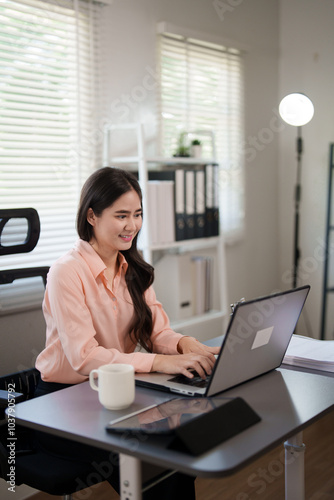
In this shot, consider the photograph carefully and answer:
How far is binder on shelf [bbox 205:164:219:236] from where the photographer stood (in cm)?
312

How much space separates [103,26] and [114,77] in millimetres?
237

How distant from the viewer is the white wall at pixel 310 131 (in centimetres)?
395

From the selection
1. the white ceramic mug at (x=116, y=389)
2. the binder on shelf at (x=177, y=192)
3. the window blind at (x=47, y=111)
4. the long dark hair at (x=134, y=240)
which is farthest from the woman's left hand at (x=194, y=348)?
the binder on shelf at (x=177, y=192)

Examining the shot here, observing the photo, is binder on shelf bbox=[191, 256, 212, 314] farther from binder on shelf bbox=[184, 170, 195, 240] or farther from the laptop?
the laptop

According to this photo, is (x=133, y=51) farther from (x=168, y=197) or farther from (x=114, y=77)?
(x=168, y=197)

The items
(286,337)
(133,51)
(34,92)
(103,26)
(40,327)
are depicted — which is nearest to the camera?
(286,337)

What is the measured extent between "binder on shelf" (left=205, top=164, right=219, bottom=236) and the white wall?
3.72 feet

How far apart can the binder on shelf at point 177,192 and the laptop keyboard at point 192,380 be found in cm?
152

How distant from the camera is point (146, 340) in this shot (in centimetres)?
192

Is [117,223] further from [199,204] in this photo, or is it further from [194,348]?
[199,204]

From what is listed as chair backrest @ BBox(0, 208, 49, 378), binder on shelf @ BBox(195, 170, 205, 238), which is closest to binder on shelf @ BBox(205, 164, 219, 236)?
binder on shelf @ BBox(195, 170, 205, 238)

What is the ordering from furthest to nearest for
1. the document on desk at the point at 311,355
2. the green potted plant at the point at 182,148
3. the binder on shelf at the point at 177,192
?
Result: 1. the green potted plant at the point at 182,148
2. the binder on shelf at the point at 177,192
3. the document on desk at the point at 311,355

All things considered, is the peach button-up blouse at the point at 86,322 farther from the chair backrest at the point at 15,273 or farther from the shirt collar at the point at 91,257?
the chair backrest at the point at 15,273

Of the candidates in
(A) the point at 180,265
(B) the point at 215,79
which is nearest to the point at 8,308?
(A) the point at 180,265
